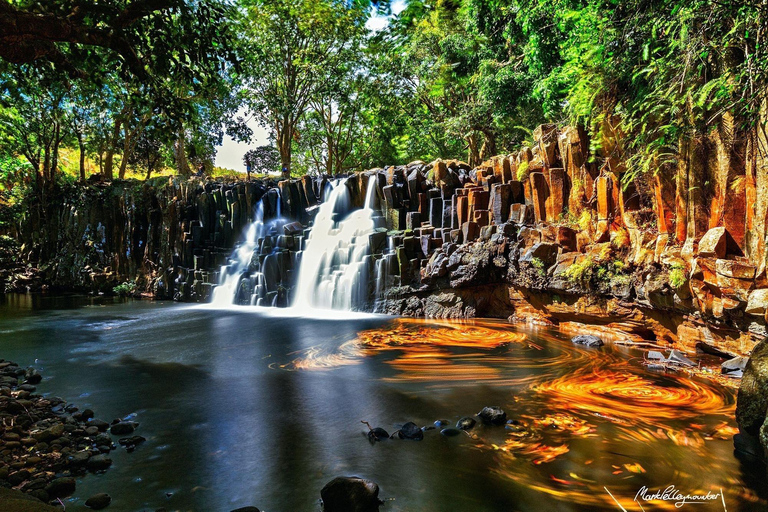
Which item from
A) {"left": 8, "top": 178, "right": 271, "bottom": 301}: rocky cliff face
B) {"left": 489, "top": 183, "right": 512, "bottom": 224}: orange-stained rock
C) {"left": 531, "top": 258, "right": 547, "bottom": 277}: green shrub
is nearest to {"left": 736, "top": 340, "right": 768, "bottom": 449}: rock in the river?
{"left": 531, "top": 258, "right": 547, "bottom": 277}: green shrub

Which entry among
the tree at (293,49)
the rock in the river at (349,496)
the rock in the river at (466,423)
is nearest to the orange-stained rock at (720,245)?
the rock in the river at (466,423)

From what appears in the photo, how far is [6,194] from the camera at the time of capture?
1027 inches

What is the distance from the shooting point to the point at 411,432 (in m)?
5.01

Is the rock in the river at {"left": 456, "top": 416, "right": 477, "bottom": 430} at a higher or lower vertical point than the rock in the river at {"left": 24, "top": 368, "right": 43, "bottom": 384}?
lower

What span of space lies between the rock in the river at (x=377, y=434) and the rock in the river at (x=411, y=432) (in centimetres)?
17

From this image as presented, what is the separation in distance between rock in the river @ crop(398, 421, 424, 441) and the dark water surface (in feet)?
0.36

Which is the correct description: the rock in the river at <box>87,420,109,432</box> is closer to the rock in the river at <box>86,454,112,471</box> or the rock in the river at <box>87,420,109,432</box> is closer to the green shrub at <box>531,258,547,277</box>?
the rock in the river at <box>86,454,112,471</box>

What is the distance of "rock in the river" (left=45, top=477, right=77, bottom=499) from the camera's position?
3629mm

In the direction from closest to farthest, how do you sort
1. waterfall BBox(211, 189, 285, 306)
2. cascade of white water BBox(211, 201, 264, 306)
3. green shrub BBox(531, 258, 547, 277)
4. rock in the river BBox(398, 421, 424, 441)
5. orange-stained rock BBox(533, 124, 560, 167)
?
rock in the river BBox(398, 421, 424, 441) < green shrub BBox(531, 258, 547, 277) < orange-stained rock BBox(533, 124, 560, 167) < waterfall BBox(211, 189, 285, 306) < cascade of white water BBox(211, 201, 264, 306)

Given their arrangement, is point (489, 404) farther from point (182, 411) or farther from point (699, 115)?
point (699, 115)

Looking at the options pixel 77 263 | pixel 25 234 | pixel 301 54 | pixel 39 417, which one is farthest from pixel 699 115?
pixel 25 234

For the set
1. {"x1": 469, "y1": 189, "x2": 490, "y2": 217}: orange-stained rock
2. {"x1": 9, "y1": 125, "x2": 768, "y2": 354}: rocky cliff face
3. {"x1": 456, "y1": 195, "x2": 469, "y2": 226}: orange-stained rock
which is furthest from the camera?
{"x1": 456, "y1": 195, "x2": 469, "y2": 226}: orange-stained rock

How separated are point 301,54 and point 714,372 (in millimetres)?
21789

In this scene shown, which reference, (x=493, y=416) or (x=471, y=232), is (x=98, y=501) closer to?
(x=493, y=416)
